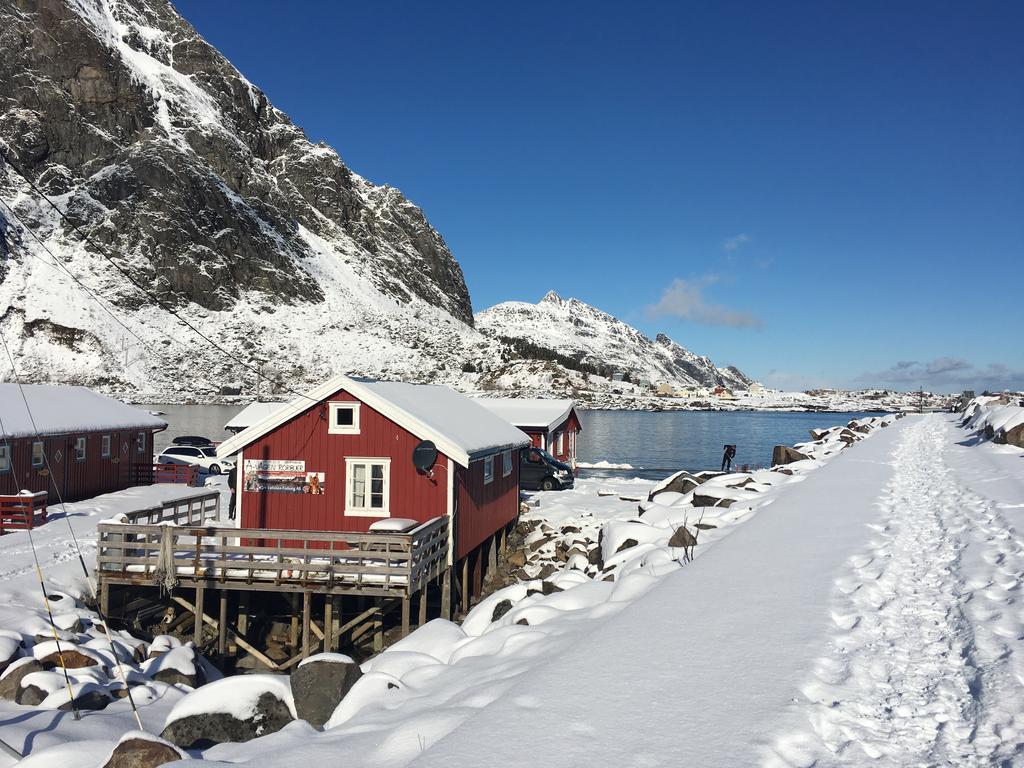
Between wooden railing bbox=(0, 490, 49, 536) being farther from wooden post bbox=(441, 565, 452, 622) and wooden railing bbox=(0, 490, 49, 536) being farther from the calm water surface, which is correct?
the calm water surface

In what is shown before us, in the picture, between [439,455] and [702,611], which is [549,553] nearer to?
[439,455]

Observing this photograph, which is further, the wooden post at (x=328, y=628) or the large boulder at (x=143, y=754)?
the wooden post at (x=328, y=628)

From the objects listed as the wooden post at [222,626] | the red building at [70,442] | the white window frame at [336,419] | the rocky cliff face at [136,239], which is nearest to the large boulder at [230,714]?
the wooden post at [222,626]

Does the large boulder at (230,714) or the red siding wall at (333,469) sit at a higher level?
the red siding wall at (333,469)

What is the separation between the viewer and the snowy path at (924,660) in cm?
524

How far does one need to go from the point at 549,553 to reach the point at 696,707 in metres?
18.8

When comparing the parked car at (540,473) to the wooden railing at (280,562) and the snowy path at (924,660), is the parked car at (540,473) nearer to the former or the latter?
the wooden railing at (280,562)

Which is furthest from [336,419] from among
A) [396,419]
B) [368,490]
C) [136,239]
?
[136,239]

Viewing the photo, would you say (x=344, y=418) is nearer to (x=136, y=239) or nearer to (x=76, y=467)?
(x=76, y=467)

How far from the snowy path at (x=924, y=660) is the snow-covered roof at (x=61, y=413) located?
84.4ft

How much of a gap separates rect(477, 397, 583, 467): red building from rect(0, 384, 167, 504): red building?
18.2 metres

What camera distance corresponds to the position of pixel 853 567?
32.4 ft

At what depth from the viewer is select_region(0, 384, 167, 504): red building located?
84.1 feet

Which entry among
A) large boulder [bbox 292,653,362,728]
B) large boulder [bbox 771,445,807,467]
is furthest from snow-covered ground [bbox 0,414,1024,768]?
large boulder [bbox 771,445,807,467]
